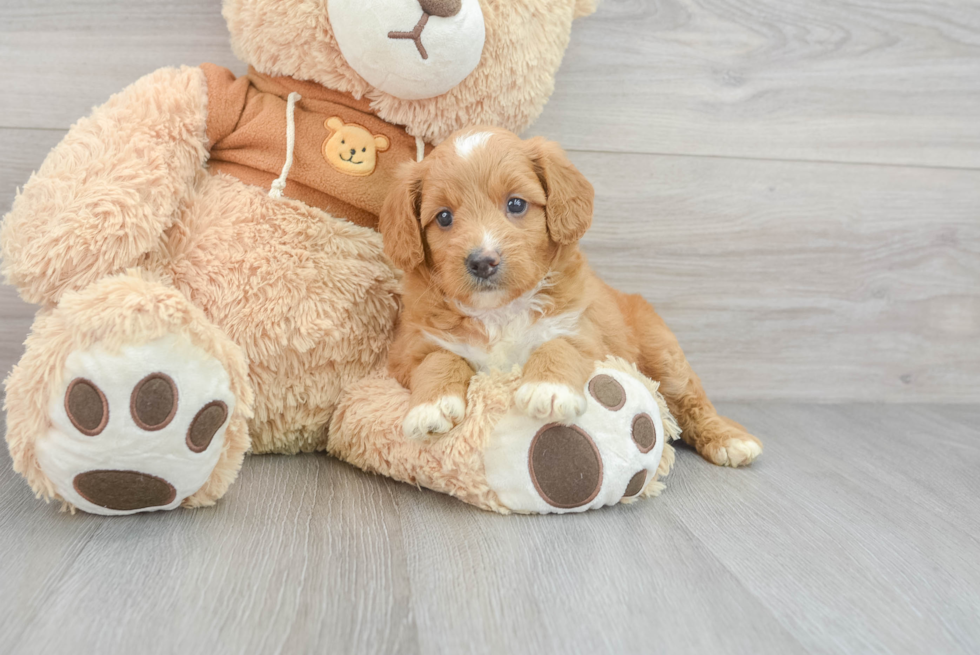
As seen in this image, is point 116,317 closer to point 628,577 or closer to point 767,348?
point 628,577

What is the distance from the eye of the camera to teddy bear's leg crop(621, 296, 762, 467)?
160 cm

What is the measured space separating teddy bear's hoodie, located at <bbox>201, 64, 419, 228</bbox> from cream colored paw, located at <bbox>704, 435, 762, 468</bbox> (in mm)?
911

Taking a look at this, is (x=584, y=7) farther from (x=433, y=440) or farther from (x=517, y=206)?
(x=433, y=440)

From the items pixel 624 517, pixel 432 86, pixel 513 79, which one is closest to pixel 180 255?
pixel 432 86

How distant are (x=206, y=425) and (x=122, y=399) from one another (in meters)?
0.13

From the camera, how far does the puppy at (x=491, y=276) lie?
1.24 meters

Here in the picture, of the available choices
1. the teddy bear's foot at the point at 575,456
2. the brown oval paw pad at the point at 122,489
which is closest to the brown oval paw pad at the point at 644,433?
the teddy bear's foot at the point at 575,456

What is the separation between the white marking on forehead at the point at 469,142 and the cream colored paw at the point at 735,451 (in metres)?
0.85

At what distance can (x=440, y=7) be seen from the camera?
4.25 feet

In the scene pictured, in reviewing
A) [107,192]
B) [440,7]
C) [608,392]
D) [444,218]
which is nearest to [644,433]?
[608,392]

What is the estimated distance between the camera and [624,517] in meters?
1.27

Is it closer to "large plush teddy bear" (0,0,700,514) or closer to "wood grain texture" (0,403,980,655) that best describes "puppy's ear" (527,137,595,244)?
"large plush teddy bear" (0,0,700,514)

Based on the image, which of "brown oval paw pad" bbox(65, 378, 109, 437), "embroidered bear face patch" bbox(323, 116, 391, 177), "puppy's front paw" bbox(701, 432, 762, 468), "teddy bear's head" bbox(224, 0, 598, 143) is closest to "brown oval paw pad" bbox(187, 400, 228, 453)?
"brown oval paw pad" bbox(65, 378, 109, 437)

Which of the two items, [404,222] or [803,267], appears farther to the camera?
[803,267]
